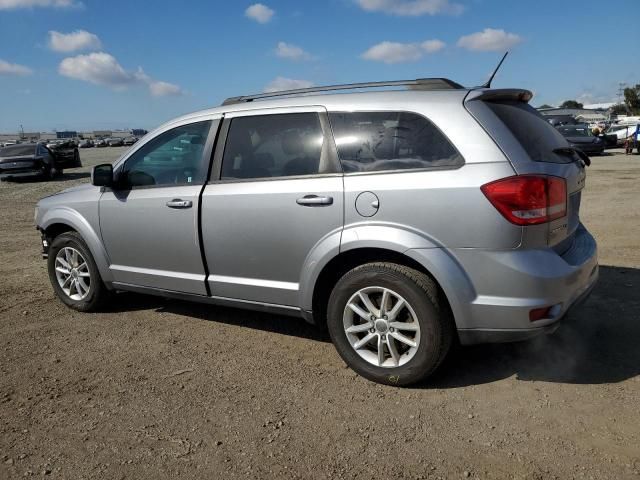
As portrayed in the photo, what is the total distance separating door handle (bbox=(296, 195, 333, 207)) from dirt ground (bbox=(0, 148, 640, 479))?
115 cm

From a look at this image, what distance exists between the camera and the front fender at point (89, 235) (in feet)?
15.8

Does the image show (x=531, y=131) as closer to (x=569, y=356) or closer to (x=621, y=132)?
(x=569, y=356)

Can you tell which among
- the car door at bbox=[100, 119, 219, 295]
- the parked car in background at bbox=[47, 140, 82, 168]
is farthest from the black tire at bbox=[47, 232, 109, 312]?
the parked car in background at bbox=[47, 140, 82, 168]

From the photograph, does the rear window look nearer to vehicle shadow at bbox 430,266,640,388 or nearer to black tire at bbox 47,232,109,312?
vehicle shadow at bbox 430,266,640,388

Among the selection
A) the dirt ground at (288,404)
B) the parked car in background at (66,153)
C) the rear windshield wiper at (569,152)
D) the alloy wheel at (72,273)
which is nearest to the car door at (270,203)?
the dirt ground at (288,404)

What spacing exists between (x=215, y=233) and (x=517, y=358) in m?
2.33

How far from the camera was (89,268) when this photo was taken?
4.95 metres

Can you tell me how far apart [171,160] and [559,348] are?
10.9 ft

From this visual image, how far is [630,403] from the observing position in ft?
10.3

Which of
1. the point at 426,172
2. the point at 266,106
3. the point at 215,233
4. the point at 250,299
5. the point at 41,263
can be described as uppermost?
the point at 266,106

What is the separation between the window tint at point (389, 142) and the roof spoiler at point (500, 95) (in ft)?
1.06

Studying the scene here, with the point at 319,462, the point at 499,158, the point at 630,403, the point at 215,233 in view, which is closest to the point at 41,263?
the point at 215,233

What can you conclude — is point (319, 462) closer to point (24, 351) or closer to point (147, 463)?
point (147, 463)

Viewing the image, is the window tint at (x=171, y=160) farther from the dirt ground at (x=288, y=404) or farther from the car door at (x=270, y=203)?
the dirt ground at (x=288, y=404)
